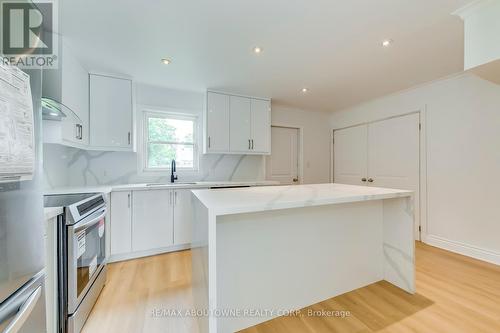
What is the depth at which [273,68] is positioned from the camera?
2.59m

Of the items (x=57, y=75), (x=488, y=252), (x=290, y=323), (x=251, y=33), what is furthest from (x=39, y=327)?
(x=488, y=252)

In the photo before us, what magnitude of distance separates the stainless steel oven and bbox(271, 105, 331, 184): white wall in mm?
3393

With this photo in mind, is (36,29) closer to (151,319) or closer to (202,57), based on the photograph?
(202,57)

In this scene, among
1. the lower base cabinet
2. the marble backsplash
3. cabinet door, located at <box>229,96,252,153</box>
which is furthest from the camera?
cabinet door, located at <box>229,96,252,153</box>

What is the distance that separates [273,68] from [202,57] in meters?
0.85

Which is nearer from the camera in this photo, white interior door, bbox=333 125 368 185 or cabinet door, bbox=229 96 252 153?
cabinet door, bbox=229 96 252 153

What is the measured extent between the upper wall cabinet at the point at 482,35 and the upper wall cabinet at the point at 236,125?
2.51 meters

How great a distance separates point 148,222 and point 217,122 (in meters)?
1.75

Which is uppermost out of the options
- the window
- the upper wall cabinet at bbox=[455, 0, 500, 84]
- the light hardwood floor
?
the upper wall cabinet at bbox=[455, 0, 500, 84]

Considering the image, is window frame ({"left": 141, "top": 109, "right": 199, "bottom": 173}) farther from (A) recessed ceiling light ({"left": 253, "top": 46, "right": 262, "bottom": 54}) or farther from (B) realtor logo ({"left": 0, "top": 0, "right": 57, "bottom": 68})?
(B) realtor logo ({"left": 0, "top": 0, "right": 57, "bottom": 68})

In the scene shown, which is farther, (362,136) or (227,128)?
(362,136)

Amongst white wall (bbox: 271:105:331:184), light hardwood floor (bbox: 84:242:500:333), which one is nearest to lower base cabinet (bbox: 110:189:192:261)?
light hardwood floor (bbox: 84:242:500:333)

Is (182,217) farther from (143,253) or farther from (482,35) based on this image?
(482,35)

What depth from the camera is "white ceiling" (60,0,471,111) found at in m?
1.60
